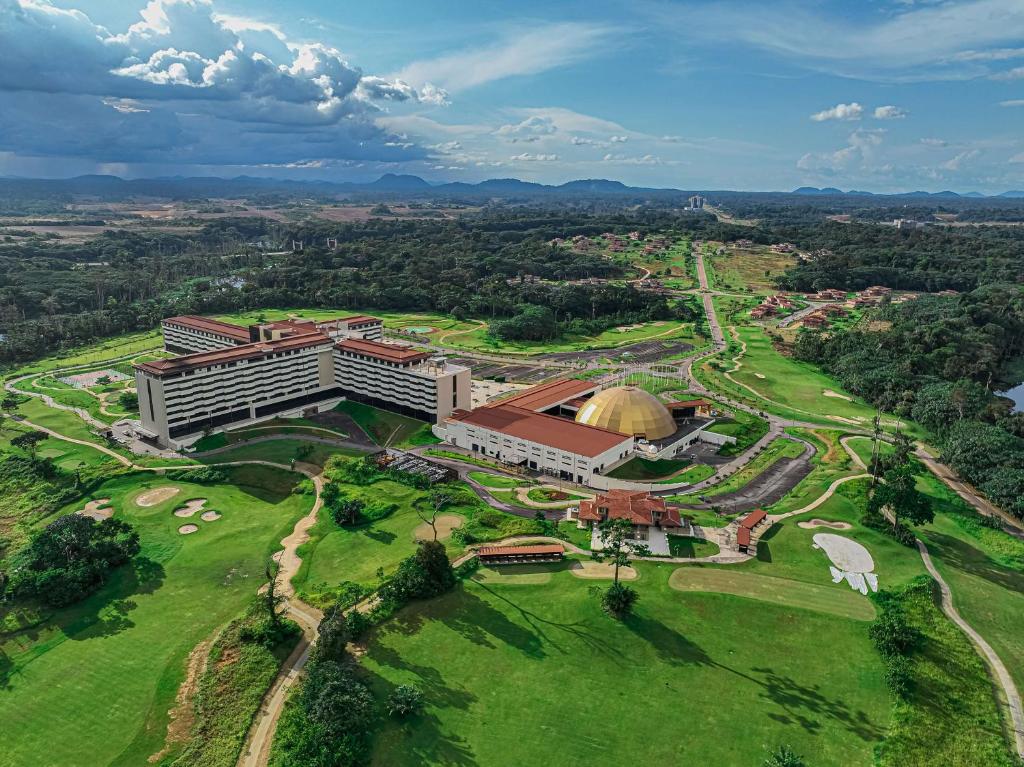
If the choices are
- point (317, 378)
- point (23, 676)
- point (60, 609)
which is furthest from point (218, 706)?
point (317, 378)

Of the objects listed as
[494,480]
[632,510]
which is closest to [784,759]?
[632,510]

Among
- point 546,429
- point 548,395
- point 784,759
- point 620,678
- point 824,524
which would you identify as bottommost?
point 620,678

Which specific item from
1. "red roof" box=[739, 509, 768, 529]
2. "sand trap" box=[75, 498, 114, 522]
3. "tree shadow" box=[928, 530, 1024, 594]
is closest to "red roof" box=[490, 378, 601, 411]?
"red roof" box=[739, 509, 768, 529]

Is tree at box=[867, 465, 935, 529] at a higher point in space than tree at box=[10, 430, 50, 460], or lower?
higher

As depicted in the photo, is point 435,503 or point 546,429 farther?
point 546,429

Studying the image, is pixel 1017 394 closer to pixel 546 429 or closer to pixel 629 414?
pixel 629 414

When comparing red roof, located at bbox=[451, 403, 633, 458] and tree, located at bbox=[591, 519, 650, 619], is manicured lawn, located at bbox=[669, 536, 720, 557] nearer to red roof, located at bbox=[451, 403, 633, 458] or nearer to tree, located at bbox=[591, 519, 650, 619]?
tree, located at bbox=[591, 519, 650, 619]

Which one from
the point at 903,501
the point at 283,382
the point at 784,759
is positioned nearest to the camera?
the point at 784,759
